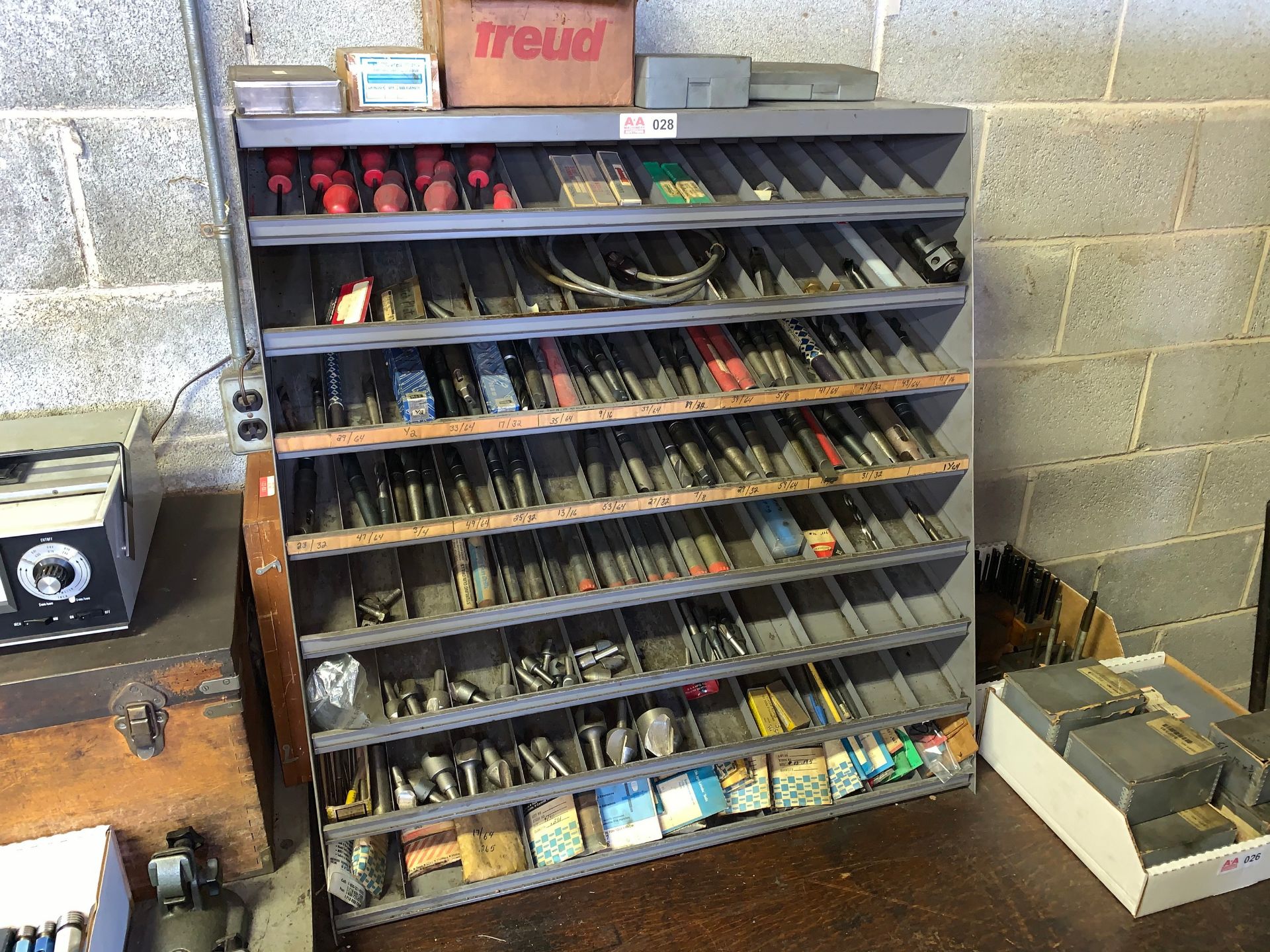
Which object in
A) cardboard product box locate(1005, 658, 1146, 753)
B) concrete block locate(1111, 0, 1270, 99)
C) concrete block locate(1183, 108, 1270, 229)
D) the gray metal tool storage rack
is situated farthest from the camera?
concrete block locate(1183, 108, 1270, 229)

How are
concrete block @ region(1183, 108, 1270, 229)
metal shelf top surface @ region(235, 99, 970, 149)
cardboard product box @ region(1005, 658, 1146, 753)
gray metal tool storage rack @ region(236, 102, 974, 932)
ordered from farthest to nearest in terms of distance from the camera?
concrete block @ region(1183, 108, 1270, 229)
cardboard product box @ region(1005, 658, 1146, 753)
gray metal tool storage rack @ region(236, 102, 974, 932)
metal shelf top surface @ region(235, 99, 970, 149)

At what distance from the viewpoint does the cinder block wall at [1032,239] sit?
4.38ft

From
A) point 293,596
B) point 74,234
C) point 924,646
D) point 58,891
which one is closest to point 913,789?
point 924,646

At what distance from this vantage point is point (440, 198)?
3.88 feet

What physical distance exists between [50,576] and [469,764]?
0.61m

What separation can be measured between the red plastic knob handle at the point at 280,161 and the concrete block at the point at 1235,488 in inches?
83.2

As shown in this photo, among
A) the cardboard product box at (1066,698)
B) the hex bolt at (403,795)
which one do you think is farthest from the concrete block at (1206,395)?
the hex bolt at (403,795)

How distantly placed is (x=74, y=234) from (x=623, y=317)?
2.82 ft

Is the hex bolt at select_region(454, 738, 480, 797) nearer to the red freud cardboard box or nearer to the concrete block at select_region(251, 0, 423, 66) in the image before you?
the red freud cardboard box

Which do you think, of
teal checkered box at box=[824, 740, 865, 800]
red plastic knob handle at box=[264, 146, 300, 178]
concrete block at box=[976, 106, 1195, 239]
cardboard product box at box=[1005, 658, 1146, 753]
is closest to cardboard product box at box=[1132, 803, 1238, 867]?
cardboard product box at box=[1005, 658, 1146, 753]

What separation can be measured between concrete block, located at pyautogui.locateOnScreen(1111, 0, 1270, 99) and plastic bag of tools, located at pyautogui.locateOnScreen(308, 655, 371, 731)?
1.75m

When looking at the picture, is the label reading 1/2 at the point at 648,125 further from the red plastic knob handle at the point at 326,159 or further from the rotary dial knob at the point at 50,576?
the rotary dial knob at the point at 50,576

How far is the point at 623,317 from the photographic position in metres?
1.21

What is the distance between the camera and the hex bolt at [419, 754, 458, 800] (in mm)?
1337
